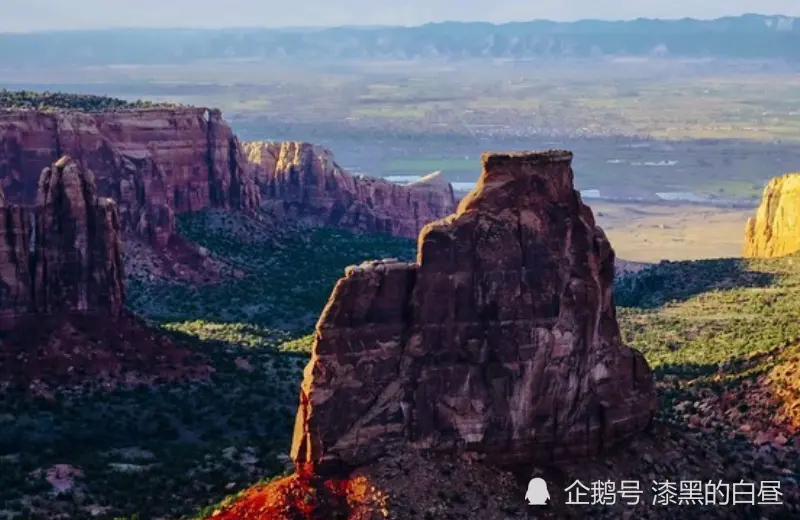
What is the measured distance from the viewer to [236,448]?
6606 centimetres

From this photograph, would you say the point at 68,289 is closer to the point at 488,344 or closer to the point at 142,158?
the point at 488,344

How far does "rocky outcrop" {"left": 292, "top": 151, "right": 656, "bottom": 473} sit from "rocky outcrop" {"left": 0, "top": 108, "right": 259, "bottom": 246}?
47.2 metres

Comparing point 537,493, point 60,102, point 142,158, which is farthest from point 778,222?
point 537,493

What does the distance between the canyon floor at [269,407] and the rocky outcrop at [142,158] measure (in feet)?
17.5

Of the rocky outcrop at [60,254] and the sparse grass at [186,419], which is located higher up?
the rocky outcrop at [60,254]

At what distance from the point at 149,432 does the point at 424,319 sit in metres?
22.6

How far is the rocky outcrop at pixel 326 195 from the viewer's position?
13788 centimetres

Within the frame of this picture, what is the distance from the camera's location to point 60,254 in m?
76.2

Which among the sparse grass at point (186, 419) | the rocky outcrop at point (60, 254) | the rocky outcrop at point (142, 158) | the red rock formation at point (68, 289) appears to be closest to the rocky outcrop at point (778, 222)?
the sparse grass at point (186, 419)

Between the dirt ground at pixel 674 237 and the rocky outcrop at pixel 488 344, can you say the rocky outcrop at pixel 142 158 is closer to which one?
the rocky outcrop at pixel 488 344

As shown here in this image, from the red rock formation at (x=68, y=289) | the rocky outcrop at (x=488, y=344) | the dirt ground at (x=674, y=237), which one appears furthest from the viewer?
the dirt ground at (x=674, y=237)

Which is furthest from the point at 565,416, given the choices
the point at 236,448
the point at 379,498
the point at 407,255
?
the point at 407,255

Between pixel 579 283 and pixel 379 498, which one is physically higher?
pixel 579 283

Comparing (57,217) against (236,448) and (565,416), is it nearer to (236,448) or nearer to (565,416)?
(236,448)
